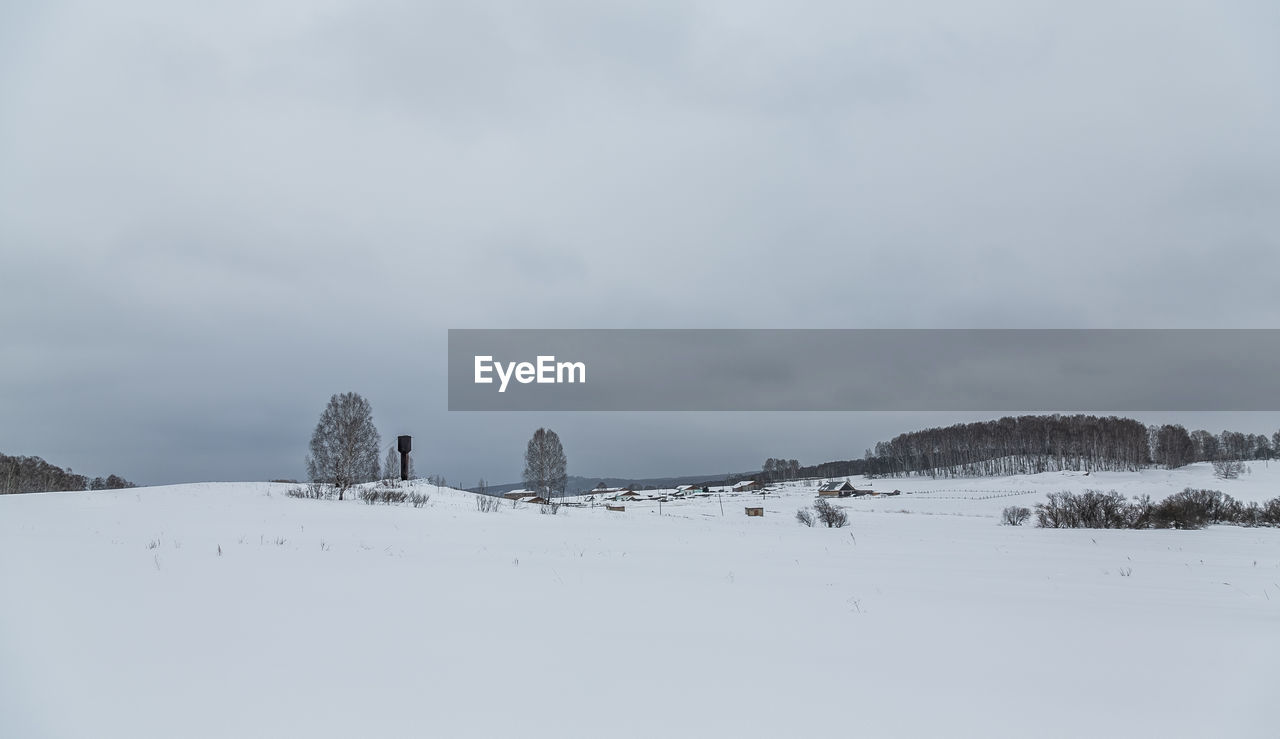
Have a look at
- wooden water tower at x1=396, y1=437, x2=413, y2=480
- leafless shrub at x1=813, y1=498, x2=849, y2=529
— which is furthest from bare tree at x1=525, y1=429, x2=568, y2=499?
leafless shrub at x1=813, y1=498, x2=849, y2=529

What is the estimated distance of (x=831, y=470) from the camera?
493 feet

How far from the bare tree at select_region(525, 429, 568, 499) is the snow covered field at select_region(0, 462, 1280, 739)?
159ft

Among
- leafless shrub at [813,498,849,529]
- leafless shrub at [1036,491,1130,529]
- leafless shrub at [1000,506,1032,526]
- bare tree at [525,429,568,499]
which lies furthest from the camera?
bare tree at [525,429,568,499]

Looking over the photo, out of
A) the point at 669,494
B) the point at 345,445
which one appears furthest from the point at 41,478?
the point at 669,494

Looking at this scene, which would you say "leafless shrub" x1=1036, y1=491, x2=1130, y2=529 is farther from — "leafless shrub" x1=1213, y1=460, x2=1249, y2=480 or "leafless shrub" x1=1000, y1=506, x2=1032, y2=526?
"leafless shrub" x1=1213, y1=460, x2=1249, y2=480

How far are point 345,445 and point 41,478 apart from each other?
24.2 metres

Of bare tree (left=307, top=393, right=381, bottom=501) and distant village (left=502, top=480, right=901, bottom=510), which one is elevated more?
bare tree (left=307, top=393, right=381, bottom=501)

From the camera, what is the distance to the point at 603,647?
177 inches

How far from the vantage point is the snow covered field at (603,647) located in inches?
130

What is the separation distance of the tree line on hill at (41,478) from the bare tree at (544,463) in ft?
93.1

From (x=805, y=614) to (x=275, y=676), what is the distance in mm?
4143

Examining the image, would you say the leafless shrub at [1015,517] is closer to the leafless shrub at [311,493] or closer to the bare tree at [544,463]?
the leafless shrub at [311,493]

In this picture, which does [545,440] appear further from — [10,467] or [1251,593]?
[1251,593]

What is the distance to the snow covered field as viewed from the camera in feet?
10.9
